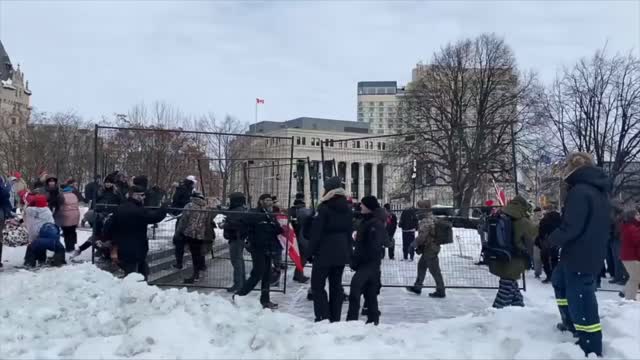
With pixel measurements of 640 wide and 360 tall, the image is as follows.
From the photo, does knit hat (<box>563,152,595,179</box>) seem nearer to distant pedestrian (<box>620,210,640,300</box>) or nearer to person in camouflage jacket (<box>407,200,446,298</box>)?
distant pedestrian (<box>620,210,640,300</box>)

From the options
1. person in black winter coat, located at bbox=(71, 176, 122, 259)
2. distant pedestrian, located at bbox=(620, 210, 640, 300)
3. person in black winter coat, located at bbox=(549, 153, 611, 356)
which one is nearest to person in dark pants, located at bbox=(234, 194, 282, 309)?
person in black winter coat, located at bbox=(71, 176, 122, 259)

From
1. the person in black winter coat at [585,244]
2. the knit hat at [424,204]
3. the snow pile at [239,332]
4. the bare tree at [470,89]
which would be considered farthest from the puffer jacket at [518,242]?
the bare tree at [470,89]

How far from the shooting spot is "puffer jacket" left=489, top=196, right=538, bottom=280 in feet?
28.9

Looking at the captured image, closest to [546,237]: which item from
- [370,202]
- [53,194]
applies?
[370,202]

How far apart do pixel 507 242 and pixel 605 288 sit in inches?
220

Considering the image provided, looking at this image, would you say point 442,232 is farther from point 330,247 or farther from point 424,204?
point 330,247

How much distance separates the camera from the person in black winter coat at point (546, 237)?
44.2 ft

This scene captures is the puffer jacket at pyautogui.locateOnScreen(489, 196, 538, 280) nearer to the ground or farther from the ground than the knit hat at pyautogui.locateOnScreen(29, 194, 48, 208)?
nearer to the ground

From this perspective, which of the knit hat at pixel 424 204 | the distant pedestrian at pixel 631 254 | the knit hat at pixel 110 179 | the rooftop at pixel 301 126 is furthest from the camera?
the rooftop at pixel 301 126

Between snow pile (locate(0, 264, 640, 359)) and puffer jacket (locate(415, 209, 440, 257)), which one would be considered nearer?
snow pile (locate(0, 264, 640, 359))

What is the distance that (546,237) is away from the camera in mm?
13297

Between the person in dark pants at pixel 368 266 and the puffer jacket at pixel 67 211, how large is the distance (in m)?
7.86

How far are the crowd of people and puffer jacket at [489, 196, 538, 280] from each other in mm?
14

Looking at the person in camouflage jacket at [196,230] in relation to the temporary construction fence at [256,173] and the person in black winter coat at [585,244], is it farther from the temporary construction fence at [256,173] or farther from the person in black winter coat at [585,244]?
the person in black winter coat at [585,244]
